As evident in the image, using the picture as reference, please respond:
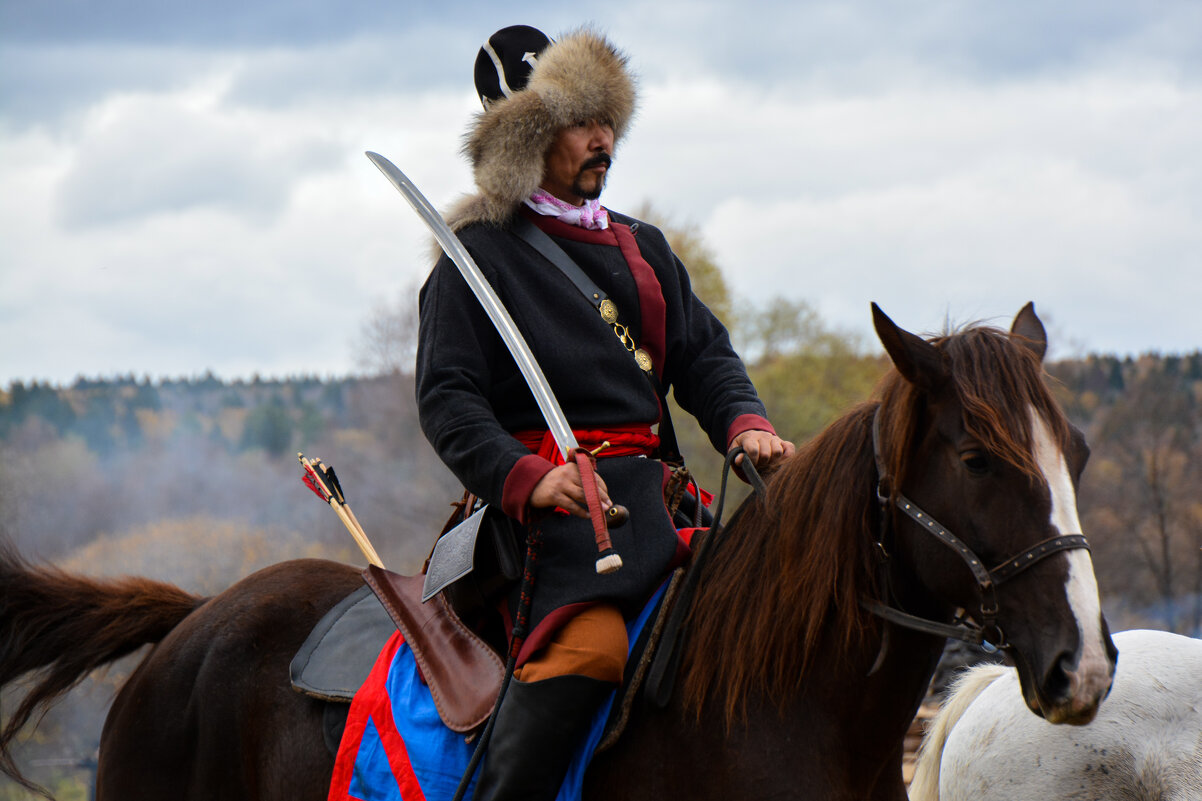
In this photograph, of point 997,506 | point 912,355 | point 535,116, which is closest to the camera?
point 997,506

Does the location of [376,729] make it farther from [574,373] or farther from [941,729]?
[941,729]

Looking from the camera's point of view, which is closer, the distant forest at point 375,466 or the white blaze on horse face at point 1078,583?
the white blaze on horse face at point 1078,583

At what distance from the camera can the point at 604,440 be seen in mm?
3150

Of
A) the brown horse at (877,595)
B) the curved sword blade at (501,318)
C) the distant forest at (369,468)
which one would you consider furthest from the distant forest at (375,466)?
the brown horse at (877,595)

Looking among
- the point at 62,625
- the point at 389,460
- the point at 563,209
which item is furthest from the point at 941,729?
the point at 389,460

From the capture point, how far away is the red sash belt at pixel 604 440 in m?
3.12

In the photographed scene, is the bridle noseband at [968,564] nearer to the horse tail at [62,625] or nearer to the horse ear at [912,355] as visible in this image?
the horse ear at [912,355]

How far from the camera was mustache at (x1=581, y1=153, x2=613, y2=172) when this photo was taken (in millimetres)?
3326

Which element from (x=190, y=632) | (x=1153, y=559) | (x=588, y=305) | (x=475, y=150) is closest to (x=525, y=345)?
(x=588, y=305)

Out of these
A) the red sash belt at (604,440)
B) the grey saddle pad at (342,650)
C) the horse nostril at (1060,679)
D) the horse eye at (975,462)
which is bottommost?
the grey saddle pad at (342,650)

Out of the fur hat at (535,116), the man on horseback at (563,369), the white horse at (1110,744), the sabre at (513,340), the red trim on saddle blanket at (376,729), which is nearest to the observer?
the sabre at (513,340)

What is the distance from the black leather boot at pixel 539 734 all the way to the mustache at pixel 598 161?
60.0 inches

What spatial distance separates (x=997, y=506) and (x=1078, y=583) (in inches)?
8.7

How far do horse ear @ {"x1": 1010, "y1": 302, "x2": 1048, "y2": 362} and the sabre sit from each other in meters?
1.07
